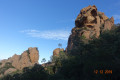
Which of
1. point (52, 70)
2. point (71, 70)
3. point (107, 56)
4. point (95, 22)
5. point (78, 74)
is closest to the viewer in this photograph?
point (107, 56)

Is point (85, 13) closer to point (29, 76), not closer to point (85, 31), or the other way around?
point (85, 31)

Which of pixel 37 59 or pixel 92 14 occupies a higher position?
pixel 92 14

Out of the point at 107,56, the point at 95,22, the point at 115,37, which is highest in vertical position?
the point at 95,22

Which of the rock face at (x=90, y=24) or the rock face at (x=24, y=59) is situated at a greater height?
the rock face at (x=90, y=24)

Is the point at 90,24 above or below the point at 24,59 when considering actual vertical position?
above

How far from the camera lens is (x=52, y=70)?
1355 inches

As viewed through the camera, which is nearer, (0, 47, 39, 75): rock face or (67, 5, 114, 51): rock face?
(67, 5, 114, 51): rock face

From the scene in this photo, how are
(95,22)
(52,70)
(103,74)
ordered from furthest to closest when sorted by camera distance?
(95,22), (52,70), (103,74)

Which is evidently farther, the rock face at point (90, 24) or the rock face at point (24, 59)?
the rock face at point (24, 59)

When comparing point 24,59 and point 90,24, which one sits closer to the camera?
point 90,24

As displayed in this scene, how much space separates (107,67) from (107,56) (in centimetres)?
246

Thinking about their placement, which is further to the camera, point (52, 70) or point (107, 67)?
point (52, 70)

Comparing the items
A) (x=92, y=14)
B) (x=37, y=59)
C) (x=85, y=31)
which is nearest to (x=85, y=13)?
(x=92, y=14)

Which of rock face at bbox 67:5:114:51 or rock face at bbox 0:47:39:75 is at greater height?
rock face at bbox 67:5:114:51
